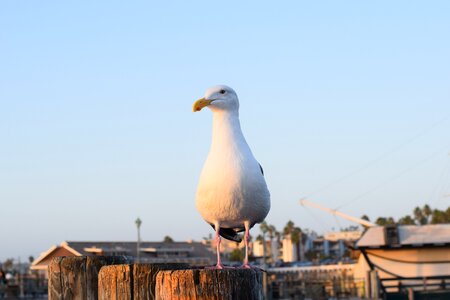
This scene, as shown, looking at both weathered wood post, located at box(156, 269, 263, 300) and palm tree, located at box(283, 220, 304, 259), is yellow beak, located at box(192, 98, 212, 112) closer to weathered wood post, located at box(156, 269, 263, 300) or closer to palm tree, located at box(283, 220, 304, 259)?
weathered wood post, located at box(156, 269, 263, 300)

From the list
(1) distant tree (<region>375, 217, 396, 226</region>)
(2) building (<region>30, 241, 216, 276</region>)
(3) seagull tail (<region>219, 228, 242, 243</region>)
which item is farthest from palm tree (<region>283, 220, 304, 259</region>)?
(3) seagull tail (<region>219, 228, 242, 243</region>)

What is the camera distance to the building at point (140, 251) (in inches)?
2501

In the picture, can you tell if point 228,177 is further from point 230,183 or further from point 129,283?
point 129,283

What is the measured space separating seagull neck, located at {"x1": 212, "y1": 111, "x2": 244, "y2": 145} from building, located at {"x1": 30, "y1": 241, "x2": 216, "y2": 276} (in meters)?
54.7

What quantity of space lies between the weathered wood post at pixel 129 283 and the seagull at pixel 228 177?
0.57 metres

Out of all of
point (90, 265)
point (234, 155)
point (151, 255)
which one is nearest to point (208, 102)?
point (234, 155)

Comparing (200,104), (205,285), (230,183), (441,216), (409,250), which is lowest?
(205,285)

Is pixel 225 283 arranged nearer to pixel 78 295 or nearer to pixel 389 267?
pixel 78 295

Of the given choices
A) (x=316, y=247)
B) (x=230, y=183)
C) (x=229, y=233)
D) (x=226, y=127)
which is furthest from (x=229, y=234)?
(x=316, y=247)

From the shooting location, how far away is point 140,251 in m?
70.1

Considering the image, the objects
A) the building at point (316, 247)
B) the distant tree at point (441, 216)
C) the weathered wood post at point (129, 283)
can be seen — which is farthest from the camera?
the building at point (316, 247)

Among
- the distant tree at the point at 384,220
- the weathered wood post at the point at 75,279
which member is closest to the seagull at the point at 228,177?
the weathered wood post at the point at 75,279

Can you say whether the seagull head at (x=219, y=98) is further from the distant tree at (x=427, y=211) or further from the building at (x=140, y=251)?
the distant tree at (x=427, y=211)

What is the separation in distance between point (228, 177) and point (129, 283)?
0.92 metres
